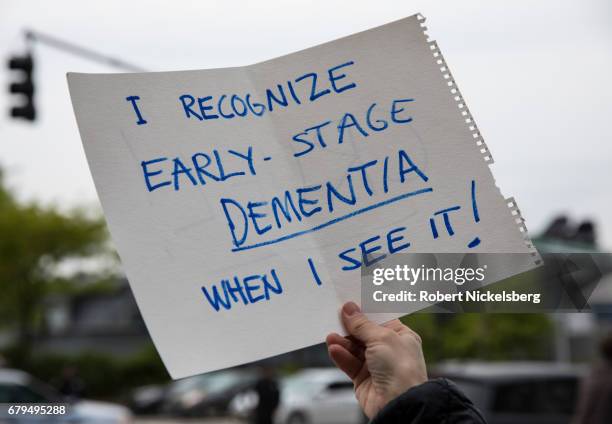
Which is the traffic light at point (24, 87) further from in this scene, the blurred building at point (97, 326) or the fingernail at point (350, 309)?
the blurred building at point (97, 326)

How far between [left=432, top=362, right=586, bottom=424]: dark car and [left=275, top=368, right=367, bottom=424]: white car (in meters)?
7.96

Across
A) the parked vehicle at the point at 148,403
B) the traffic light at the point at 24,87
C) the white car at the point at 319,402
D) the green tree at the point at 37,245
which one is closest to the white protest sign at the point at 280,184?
the traffic light at the point at 24,87

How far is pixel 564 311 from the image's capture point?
1.80m

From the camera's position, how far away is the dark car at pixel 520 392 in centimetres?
1104

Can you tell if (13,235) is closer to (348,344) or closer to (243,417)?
(243,417)

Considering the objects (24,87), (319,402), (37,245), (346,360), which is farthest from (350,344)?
(37,245)

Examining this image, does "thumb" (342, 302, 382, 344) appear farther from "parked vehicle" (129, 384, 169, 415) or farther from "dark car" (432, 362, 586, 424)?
"parked vehicle" (129, 384, 169, 415)

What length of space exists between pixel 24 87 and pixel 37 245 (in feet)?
65.1

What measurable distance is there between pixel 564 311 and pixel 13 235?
30969 mm

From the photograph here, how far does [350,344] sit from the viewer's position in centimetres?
188

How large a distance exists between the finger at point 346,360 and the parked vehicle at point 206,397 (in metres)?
22.9

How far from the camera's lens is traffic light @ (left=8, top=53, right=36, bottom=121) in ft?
40.9

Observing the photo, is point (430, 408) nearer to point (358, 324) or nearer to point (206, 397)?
point (358, 324)

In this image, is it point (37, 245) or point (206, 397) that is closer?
point (206, 397)
